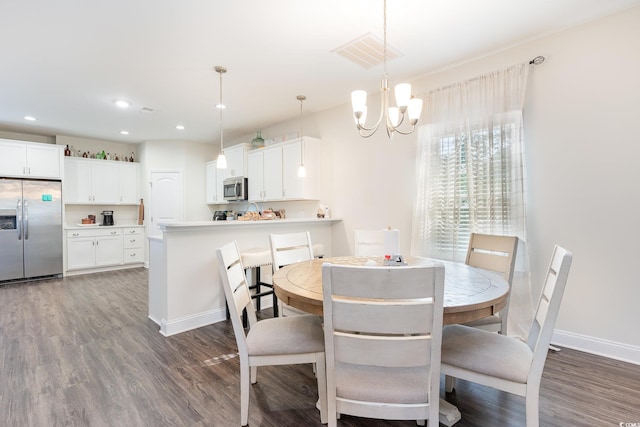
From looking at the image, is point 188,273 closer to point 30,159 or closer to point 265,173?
point 265,173

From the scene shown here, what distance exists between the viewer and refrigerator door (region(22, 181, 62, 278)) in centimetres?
502

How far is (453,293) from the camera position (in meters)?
1.47

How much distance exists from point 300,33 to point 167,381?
2827mm

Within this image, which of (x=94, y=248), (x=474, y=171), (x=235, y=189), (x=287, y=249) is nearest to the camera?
(x=287, y=249)

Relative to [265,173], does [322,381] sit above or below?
below

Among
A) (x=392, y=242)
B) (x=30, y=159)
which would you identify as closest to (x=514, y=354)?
(x=392, y=242)

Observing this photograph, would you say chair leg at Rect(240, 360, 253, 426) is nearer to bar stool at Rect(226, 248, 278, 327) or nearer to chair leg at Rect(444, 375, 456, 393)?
chair leg at Rect(444, 375, 456, 393)

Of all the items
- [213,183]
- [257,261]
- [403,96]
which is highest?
[403,96]

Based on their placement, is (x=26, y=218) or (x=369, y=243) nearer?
(x=369, y=243)

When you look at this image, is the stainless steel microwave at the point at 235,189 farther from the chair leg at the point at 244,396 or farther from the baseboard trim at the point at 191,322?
the chair leg at the point at 244,396

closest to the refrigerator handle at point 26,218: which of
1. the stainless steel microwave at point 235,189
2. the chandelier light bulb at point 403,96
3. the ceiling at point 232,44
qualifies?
the ceiling at point 232,44

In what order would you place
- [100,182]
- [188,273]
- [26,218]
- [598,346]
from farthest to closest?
[100,182], [26,218], [188,273], [598,346]

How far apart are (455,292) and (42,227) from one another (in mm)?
6477

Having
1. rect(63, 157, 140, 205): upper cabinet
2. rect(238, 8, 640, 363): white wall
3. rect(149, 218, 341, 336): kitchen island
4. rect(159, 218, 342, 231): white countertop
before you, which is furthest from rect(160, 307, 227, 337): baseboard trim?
rect(63, 157, 140, 205): upper cabinet
